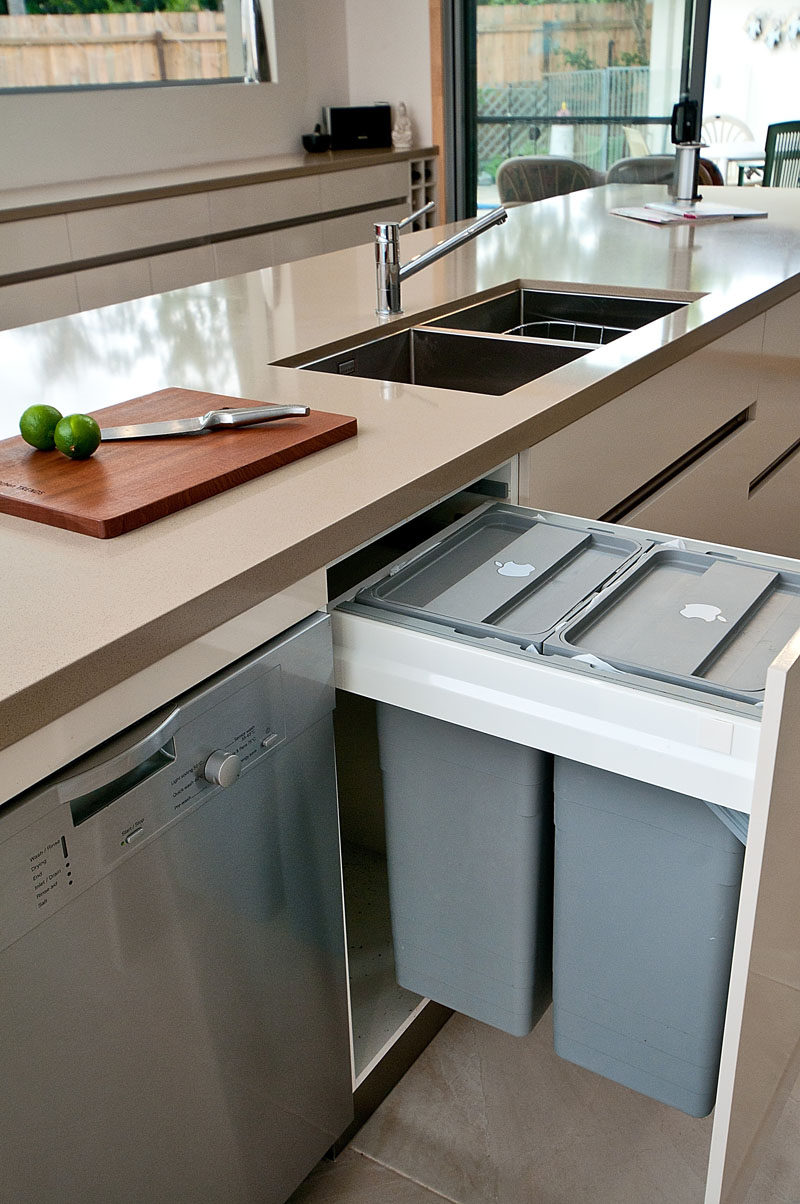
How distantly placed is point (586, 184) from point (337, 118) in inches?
46.6

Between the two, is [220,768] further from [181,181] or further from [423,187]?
→ [423,187]

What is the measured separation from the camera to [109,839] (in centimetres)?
94

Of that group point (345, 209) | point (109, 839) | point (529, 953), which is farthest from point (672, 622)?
point (345, 209)

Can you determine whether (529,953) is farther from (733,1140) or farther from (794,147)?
(794,147)

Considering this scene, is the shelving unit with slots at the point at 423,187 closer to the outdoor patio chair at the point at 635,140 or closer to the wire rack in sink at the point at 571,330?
the outdoor patio chair at the point at 635,140

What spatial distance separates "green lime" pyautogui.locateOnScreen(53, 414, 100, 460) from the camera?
3.97 feet

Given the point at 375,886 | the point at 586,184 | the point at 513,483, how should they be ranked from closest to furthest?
1. the point at 513,483
2. the point at 375,886
3. the point at 586,184

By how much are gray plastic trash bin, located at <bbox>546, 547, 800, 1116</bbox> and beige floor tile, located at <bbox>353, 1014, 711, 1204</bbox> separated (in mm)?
349

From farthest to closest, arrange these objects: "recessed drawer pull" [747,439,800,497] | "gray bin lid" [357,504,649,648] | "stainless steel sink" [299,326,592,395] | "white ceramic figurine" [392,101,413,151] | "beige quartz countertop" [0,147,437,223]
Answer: "white ceramic figurine" [392,101,413,151]
"beige quartz countertop" [0,147,437,223]
"recessed drawer pull" [747,439,800,497]
"stainless steel sink" [299,326,592,395]
"gray bin lid" [357,504,649,648]

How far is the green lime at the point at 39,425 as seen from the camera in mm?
1243

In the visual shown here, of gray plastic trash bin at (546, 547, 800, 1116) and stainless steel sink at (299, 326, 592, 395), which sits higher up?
stainless steel sink at (299, 326, 592, 395)

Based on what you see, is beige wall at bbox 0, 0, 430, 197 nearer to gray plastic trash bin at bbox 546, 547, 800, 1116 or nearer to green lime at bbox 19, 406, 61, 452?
green lime at bbox 19, 406, 61, 452

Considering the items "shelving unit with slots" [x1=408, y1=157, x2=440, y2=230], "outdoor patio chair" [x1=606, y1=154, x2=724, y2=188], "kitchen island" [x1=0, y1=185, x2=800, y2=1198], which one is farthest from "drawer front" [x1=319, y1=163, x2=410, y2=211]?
"kitchen island" [x1=0, y1=185, x2=800, y2=1198]

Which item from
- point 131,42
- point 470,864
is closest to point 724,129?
point 131,42
